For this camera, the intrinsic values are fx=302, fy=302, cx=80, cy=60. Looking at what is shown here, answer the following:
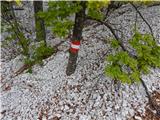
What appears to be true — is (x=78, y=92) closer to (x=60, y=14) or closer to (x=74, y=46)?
(x=74, y=46)

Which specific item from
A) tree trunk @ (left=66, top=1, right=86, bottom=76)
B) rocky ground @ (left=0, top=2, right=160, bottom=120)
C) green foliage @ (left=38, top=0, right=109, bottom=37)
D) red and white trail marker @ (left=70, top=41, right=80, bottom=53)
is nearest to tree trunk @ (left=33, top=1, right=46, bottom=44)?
rocky ground @ (left=0, top=2, right=160, bottom=120)

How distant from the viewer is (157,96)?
250 inches

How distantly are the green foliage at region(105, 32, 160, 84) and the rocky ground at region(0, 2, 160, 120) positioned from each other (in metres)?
0.28

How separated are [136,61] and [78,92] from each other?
55.8 inches

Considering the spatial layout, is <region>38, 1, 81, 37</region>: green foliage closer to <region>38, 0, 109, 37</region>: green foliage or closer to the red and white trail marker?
<region>38, 0, 109, 37</region>: green foliage

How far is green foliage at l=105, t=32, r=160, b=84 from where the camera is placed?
6043 mm

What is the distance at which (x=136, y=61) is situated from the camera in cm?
636

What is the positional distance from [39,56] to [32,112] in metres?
2.07

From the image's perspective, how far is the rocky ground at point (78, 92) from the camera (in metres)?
6.10

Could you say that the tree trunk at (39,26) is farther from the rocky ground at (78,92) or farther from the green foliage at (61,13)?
the green foliage at (61,13)

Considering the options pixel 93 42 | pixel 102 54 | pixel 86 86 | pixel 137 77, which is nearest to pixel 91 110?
pixel 86 86

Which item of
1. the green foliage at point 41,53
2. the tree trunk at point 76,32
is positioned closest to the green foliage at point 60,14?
the tree trunk at point 76,32

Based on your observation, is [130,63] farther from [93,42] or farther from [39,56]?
[39,56]

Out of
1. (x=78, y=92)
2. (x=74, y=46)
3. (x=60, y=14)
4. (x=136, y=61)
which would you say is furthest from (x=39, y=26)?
(x=136, y=61)
